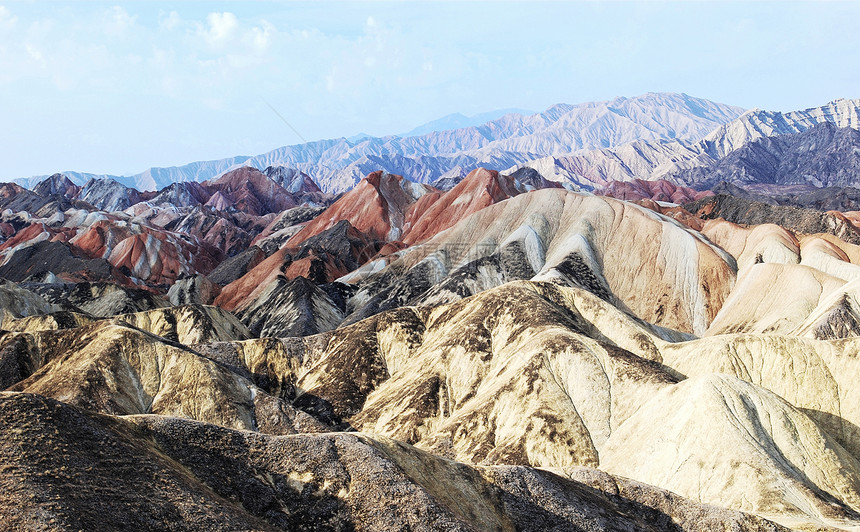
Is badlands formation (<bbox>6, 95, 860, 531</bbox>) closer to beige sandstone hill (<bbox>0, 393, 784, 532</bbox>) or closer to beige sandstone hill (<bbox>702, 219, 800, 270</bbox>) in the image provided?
beige sandstone hill (<bbox>0, 393, 784, 532</bbox>)

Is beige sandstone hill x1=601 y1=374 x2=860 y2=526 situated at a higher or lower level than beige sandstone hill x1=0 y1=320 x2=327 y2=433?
lower

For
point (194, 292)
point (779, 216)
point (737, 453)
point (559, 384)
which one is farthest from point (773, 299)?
point (194, 292)

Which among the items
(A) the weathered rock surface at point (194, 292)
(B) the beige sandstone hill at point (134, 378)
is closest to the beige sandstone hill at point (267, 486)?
(B) the beige sandstone hill at point (134, 378)

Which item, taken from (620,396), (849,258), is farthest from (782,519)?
(849,258)

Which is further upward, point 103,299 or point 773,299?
point 103,299

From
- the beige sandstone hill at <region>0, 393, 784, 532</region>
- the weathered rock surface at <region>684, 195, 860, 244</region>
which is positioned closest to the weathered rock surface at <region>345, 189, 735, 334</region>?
the weathered rock surface at <region>684, 195, 860, 244</region>

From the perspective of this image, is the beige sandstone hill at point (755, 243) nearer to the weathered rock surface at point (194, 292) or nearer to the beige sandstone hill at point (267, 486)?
the beige sandstone hill at point (267, 486)

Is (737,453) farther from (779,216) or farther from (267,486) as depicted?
A: (779,216)
